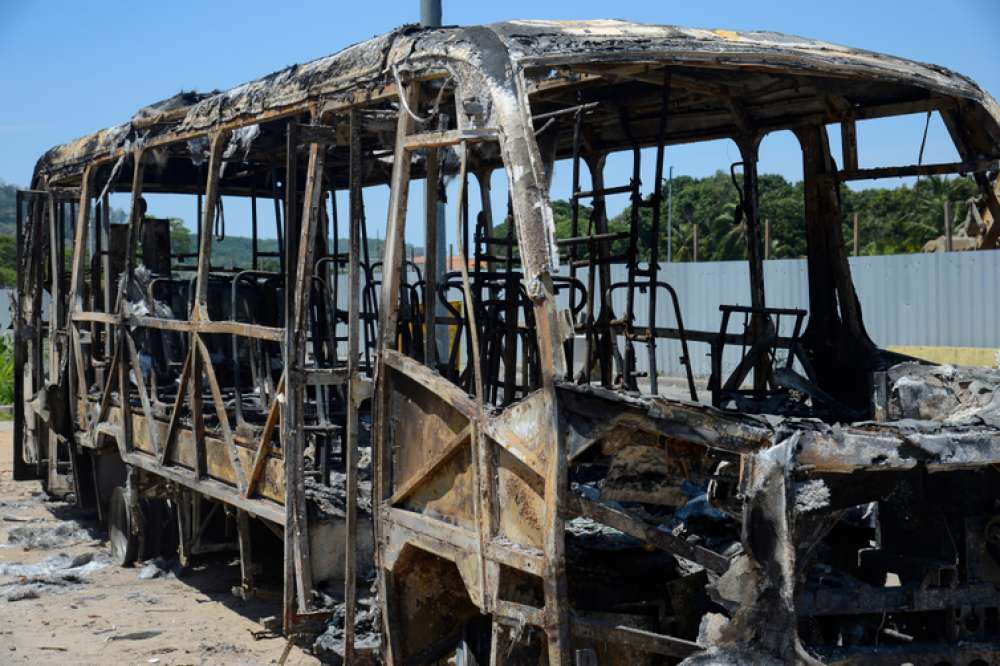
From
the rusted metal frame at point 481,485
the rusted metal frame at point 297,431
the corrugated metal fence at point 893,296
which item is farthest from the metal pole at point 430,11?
the corrugated metal fence at point 893,296

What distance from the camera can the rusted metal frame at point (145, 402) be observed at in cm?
811

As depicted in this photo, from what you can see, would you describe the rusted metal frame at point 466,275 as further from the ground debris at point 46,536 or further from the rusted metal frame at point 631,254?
the ground debris at point 46,536

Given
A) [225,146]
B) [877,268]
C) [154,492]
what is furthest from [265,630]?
[877,268]

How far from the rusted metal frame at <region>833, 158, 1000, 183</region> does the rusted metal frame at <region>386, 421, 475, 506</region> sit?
298 cm

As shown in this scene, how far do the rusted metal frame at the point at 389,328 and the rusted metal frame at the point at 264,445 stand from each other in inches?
43.1

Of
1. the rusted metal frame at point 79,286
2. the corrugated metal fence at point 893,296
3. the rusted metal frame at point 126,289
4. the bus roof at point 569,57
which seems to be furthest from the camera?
the corrugated metal fence at point 893,296


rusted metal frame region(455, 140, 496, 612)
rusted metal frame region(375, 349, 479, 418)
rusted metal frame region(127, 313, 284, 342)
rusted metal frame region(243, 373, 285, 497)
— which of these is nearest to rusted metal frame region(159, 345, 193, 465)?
rusted metal frame region(127, 313, 284, 342)

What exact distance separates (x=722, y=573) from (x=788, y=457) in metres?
0.49

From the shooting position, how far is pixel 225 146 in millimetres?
7223

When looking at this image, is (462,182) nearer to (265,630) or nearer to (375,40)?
(375,40)

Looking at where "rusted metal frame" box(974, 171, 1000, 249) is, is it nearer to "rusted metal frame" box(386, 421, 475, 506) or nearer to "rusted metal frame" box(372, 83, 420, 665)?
"rusted metal frame" box(372, 83, 420, 665)

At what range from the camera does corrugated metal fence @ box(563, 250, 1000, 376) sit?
58.5ft

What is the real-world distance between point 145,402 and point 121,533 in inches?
56.2

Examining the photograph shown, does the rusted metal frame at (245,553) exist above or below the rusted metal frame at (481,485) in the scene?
below
